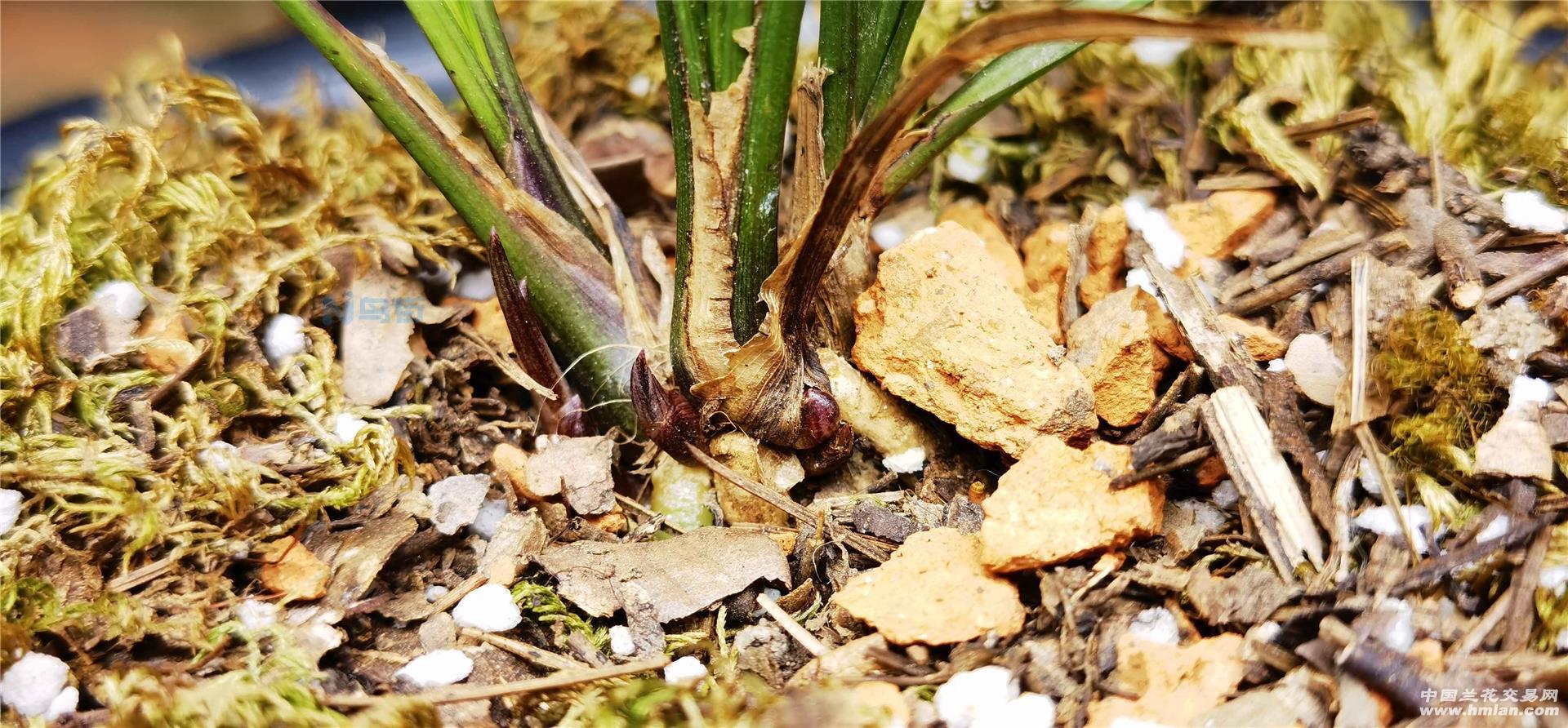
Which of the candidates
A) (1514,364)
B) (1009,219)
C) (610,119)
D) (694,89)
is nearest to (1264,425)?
(1514,364)

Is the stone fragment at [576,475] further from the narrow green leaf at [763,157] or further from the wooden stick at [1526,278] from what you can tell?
the wooden stick at [1526,278]

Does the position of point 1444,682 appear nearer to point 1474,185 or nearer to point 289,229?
point 1474,185

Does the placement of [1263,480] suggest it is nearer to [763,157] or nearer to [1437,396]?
[1437,396]

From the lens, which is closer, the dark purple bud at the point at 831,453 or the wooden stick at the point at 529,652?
the wooden stick at the point at 529,652

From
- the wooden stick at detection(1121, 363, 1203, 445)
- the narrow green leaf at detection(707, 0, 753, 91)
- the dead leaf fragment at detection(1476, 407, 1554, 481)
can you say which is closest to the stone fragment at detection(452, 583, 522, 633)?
the narrow green leaf at detection(707, 0, 753, 91)

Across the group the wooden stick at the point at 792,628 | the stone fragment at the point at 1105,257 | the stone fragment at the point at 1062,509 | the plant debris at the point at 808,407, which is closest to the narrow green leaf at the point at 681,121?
the plant debris at the point at 808,407

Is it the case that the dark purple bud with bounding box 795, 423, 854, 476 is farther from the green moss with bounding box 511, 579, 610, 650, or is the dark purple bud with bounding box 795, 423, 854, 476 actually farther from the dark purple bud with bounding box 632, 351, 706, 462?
the green moss with bounding box 511, 579, 610, 650

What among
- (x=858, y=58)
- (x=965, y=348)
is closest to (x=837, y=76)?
(x=858, y=58)
